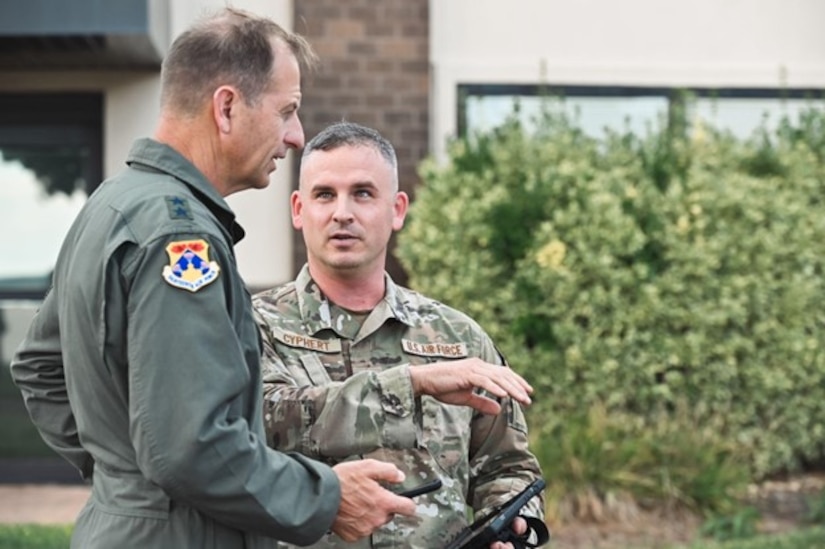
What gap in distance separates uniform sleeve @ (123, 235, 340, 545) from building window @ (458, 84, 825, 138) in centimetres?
758

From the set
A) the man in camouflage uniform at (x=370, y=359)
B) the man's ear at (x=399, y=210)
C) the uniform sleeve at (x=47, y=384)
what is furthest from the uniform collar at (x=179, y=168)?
the man's ear at (x=399, y=210)

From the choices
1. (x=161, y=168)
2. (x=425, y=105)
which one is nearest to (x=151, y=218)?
(x=161, y=168)

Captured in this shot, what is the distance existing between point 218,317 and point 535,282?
6.37 m

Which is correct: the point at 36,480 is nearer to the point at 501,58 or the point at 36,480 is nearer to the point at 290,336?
the point at 501,58

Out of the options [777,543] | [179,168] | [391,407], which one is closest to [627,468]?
[777,543]

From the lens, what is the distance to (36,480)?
959cm

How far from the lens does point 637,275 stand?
8.60 metres

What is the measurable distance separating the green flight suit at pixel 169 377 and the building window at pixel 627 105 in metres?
7.44

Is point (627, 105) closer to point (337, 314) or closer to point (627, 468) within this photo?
point (627, 468)

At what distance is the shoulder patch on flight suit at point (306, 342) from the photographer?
3105 millimetres

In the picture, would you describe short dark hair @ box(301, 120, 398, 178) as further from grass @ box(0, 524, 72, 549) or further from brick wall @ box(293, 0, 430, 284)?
brick wall @ box(293, 0, 430, 284)

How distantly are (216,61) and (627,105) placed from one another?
801 cm

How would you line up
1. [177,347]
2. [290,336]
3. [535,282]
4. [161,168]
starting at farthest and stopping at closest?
1. [535,282]
2. [290,336]
3. [161,168]
4. [177,347]

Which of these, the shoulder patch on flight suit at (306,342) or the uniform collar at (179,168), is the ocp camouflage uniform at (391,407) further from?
the uniform collar at (179,168)
